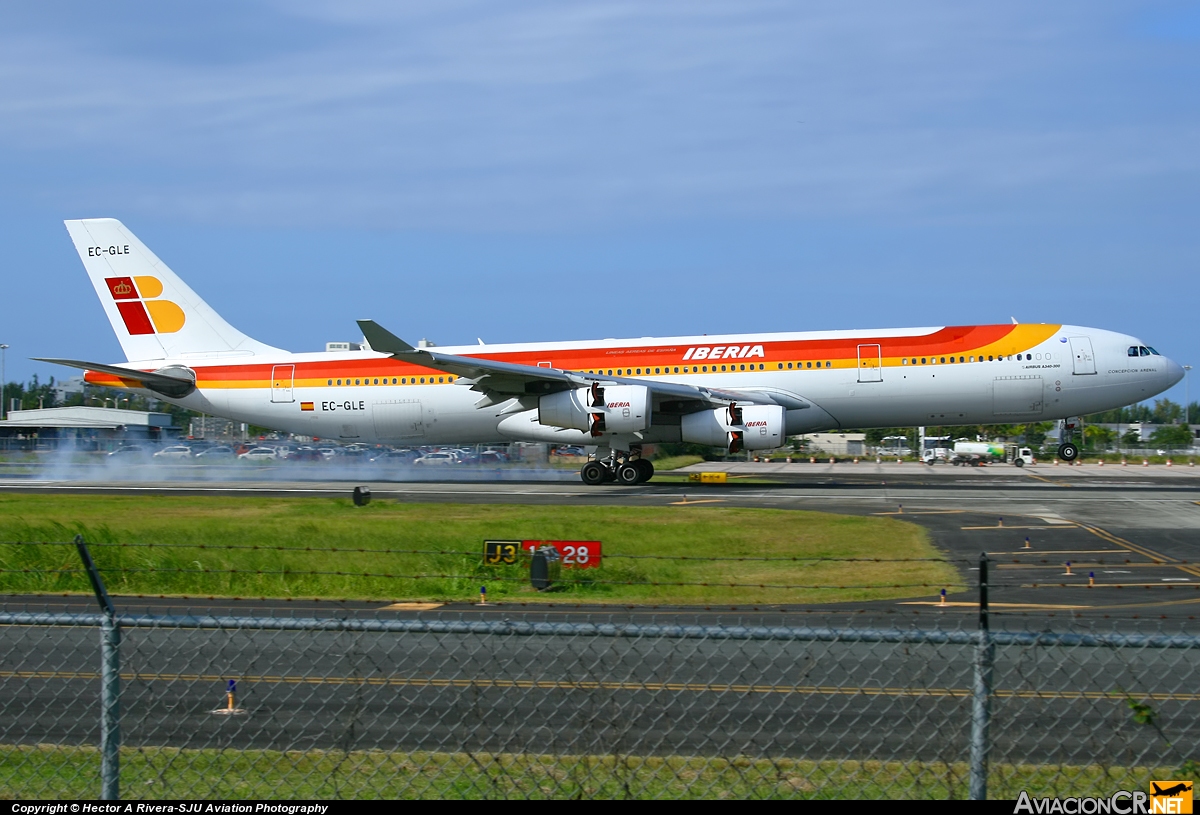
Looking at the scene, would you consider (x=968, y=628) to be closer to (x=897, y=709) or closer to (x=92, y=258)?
(x=897, y=709)

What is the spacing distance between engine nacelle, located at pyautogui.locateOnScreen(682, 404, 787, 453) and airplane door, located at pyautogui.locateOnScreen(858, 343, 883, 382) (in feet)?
9.41

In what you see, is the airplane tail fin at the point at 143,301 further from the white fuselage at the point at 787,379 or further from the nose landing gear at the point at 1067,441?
the nose landing gear at the point at 1067,441

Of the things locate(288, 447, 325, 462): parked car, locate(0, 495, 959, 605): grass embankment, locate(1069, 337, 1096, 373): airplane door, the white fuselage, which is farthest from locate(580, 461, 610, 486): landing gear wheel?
locate(288, 447, 325, 462): parked car

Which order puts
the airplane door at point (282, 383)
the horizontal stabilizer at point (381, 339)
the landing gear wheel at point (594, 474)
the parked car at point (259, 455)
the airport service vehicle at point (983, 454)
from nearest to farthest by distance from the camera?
1. the horizontal stabilizer at point (381, 339)
2. the landing gear wheel at point (594, 474)
3. the airplane door at point (282, 383)
4. the parked car at point (259, 455)
5. the airport service vehicle at point (983, 454)

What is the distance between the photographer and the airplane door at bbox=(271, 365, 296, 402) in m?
38.8

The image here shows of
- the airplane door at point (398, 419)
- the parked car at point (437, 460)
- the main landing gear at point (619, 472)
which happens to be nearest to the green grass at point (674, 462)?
the parked car at point (437, 460)

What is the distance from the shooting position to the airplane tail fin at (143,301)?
39.6 m

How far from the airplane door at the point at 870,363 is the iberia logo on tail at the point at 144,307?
24.3 meters

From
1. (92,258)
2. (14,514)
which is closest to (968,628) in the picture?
(14,514)

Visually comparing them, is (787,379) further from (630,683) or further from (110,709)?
(110,709)

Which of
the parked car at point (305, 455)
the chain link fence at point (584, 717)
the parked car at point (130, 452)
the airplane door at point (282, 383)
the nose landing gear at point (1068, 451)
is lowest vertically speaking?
the chain link fence at point (584, 717)

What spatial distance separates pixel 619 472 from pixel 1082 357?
50.0 ft

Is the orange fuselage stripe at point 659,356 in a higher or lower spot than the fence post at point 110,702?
higher

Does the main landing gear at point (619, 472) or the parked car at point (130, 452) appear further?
the parked car at point (130, 452)
